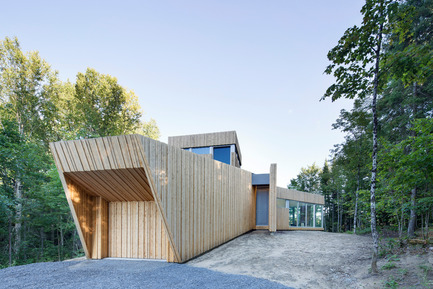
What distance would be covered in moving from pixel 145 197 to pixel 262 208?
7718 mm

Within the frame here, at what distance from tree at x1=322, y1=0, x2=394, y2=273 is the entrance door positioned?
7.32 m

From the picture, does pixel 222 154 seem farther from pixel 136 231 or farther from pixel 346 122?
pixel 346 122

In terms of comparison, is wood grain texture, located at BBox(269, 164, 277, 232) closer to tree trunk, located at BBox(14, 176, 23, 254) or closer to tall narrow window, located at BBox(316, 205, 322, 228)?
tall narrow window, located at BBox(316, 205, 322, 228)

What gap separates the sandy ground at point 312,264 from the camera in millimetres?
3963

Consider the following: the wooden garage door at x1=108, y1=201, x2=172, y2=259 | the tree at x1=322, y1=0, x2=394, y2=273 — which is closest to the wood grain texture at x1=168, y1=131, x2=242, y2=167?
the wooden garage door at x1=108, y1=201, x2=172, y2=259

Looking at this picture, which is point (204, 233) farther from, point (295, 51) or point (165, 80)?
point (165, 80)

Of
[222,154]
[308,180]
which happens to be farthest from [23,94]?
[308,180]

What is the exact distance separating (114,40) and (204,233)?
1417 centimetres

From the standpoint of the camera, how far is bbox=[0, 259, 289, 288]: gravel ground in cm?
411

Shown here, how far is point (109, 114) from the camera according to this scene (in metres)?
15.2

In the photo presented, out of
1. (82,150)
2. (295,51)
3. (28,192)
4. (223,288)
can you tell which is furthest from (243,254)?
(28,192)

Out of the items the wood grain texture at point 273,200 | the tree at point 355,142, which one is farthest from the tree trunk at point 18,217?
the tree at point 355,142

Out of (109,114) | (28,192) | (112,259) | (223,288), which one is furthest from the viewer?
(109,114)

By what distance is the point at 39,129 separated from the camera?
523 inches
